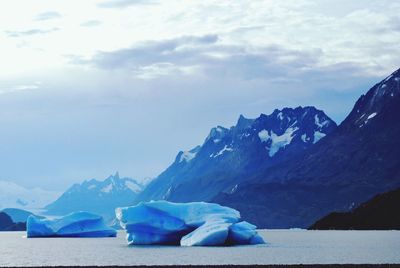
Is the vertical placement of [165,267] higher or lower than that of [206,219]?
higher

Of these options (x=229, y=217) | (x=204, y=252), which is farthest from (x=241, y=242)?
(x=204, y=252)

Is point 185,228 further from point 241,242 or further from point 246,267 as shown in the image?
point 246,267

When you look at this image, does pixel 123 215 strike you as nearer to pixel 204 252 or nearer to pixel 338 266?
pixel 204 252

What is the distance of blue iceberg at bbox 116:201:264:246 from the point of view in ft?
454

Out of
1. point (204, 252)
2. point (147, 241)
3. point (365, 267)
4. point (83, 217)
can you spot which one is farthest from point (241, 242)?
point (365, 267)

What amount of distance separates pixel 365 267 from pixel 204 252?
4747cm

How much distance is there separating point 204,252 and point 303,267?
143 feet

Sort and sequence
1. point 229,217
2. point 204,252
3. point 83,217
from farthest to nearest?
point 83,217 → point 229,217 → point 204,252

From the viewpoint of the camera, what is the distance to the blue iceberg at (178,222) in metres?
138

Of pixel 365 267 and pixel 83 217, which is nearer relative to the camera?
pixel 365 267

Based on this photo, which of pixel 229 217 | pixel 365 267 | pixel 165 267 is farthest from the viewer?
pixel 229 217

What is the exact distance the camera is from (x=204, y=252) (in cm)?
11519

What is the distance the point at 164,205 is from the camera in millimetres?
141250

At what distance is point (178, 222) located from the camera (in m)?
142
